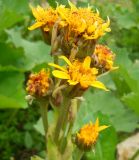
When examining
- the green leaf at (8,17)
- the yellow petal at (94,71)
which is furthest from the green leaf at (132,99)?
the green leaf at (8,17)

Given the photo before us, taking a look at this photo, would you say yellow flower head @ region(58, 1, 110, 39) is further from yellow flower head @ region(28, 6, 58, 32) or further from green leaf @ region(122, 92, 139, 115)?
green leaf @ region(122, 92, 139, 115)

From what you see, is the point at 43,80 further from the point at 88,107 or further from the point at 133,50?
the point at 133,50

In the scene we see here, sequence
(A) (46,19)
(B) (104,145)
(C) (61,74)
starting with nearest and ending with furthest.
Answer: (C) (61,74) → (A) (46,19) → (B) (104,145)

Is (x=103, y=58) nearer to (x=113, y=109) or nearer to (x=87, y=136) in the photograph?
(x=87, y=136)

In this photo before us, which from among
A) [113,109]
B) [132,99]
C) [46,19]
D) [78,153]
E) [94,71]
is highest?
[46,19]

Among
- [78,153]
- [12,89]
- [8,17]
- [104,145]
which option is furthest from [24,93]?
[78,153]

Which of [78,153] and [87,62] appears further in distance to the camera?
[78,153]

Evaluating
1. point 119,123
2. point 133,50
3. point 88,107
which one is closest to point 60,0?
point 88,107

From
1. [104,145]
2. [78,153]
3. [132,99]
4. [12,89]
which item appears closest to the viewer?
[78,153]
